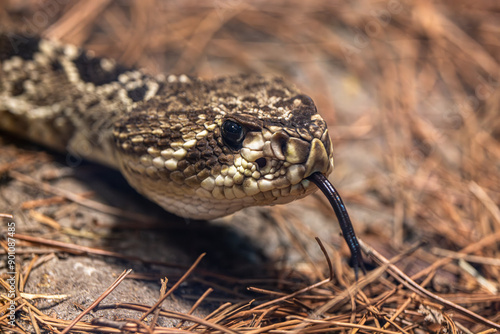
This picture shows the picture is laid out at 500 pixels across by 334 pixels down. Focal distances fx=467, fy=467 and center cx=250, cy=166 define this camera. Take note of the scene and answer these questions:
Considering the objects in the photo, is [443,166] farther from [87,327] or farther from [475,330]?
[87,327]

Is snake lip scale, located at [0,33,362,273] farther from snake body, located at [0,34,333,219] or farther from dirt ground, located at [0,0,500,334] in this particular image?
dirt ground, located at [0,0,500,334]

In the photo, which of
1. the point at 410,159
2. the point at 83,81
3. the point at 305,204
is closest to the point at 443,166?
the point at 410,159

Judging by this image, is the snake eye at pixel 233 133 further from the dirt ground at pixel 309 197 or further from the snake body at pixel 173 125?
the dirt ground at pixel 309 197

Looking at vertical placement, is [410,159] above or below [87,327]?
above

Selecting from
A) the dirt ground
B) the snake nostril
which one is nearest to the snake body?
the snake nostril

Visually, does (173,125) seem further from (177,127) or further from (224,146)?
(224,146)

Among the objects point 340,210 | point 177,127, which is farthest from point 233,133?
point 340,210

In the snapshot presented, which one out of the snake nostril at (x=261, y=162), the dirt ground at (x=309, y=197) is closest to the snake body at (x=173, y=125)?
the snake nostril at (x=261, y=162)
